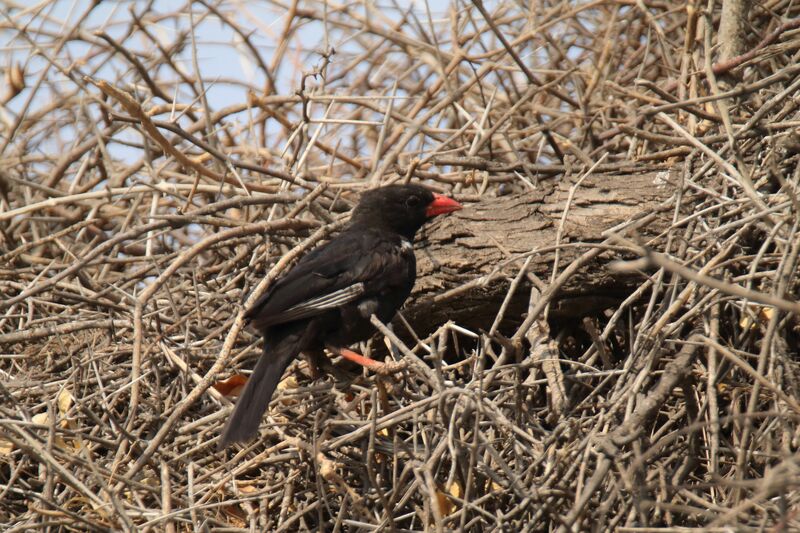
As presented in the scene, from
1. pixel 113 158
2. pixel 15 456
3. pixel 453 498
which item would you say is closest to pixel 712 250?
pixel 453 498

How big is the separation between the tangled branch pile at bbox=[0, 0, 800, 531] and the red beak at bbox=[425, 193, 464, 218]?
0.65 ft

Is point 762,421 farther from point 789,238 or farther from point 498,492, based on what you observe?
point 498,492

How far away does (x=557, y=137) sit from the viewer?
18.9ft

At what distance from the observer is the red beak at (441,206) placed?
4.95 metres

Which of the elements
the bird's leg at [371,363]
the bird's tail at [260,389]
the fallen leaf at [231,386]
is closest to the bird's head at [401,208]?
the bird's leg at [371,363]

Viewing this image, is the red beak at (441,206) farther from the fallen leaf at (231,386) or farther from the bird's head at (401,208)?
the fallen leaf at (231,386)

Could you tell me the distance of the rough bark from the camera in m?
4.36

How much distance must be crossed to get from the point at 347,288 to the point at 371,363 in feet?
1.50

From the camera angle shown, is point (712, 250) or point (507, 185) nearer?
point (712, 250)

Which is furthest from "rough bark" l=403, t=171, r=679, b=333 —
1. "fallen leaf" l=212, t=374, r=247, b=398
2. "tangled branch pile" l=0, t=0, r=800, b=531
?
"fallen leaf" l=212, t=374, r=247, b=398

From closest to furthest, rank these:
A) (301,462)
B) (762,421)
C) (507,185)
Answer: (762,421), (301,462), (507,185)

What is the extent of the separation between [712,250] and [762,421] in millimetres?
749

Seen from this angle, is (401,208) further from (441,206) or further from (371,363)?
(371,363)

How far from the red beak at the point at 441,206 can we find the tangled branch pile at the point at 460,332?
20cm
